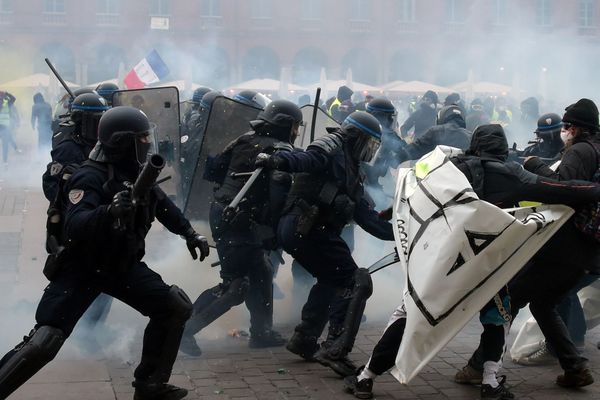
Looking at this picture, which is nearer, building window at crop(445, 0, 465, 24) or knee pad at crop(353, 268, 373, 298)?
knee pad at crop(353, 268, 373, 298)

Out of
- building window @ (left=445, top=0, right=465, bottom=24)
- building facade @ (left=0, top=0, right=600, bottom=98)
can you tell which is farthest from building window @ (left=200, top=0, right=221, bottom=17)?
building window @ (left=445, top=0, right=465, bottom=24)

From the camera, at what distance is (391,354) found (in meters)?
5.18

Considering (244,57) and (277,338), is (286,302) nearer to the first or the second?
(277,338)

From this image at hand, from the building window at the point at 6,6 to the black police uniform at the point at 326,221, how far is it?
144ft

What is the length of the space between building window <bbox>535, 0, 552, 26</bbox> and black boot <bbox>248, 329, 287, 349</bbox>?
3902 centimetres

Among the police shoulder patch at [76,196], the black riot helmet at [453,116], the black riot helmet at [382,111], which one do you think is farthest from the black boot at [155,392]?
the black riot helmet at [453,116]

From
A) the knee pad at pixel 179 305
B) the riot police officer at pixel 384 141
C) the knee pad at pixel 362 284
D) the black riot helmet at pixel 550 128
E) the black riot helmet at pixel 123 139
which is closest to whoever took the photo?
the black riot helmet at pixel 123 139

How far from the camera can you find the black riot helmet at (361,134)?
5.89m

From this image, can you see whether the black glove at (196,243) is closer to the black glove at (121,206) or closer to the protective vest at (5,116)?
the black glove at (121,206)

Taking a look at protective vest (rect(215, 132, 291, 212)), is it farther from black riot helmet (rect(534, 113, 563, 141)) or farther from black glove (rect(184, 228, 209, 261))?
black riot helmet (rect(534, 113, 563, 141))

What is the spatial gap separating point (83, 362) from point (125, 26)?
39922 mm

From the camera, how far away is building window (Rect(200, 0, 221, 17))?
153 ft

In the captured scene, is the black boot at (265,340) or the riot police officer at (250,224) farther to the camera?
the black boot at (265,340)

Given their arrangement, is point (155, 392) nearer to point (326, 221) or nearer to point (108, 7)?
point (326, 221)
